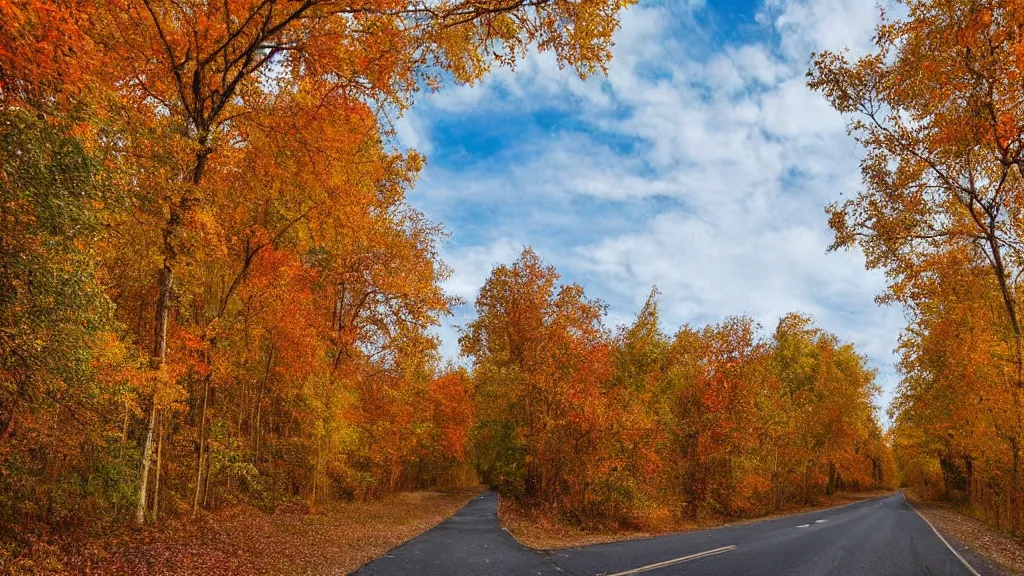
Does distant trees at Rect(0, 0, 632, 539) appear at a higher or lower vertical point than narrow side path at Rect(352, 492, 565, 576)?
higher

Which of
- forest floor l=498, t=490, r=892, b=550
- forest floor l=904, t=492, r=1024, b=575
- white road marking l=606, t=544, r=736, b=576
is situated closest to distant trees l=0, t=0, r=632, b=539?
forest floor l=498, t=490, r=892, b=550

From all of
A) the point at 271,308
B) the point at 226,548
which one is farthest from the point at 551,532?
the point at 271,308

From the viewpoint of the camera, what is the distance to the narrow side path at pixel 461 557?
10.3 meters

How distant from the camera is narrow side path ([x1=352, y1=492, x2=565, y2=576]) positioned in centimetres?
1034

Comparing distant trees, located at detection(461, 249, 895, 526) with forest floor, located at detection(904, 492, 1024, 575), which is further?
distant trees, located at detection(461, 249, 895, 526)

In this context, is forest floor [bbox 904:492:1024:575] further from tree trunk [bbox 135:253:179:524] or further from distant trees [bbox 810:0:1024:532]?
tree trunk [bbox 135:253:179:524]

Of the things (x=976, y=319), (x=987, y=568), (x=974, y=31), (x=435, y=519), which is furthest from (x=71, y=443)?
(x=976, y=319)

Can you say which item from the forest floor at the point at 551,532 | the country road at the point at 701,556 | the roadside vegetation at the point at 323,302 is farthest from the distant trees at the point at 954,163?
the forest floor at the point at 551,532

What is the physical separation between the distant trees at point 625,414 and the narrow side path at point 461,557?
5.33 metres

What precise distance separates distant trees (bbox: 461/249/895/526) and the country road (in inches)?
195

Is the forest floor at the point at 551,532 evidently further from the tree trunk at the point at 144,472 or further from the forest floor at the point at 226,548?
the tree trunk at the point at 144,472

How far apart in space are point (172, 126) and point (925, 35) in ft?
49.8

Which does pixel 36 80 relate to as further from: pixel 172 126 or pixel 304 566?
pixel 304 566

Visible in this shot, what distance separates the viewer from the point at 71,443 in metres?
10.2
